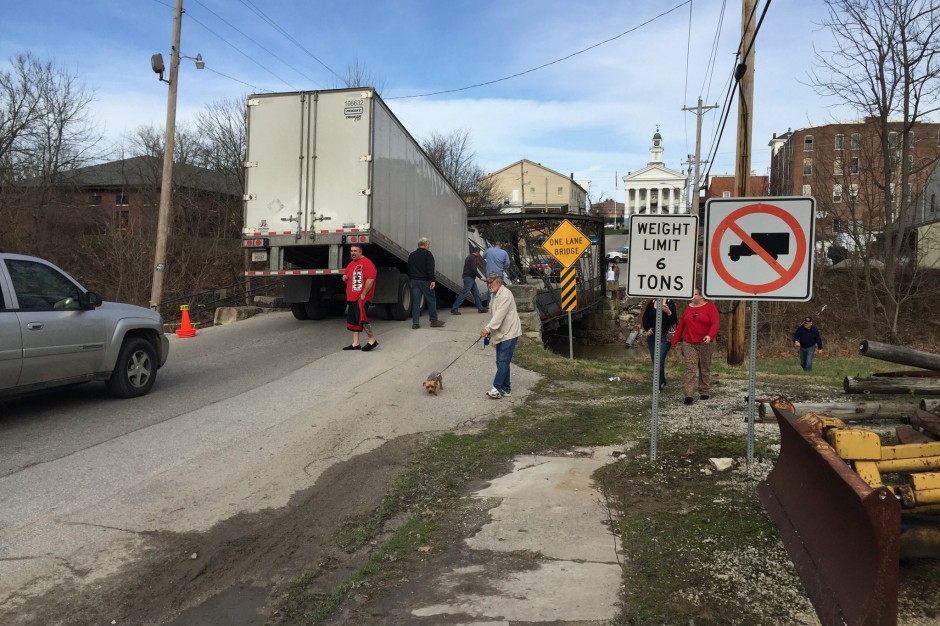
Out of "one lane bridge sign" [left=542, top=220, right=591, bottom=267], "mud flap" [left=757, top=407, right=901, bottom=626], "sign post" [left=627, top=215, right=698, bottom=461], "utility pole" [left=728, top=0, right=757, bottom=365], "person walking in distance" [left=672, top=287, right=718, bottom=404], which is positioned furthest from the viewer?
"one lane bridge sign" [left=542, top=220, right=591, bottom=267]

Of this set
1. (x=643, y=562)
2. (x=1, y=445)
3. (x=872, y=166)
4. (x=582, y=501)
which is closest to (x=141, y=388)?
(x=1, y=445)

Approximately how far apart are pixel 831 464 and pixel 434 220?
582 inches

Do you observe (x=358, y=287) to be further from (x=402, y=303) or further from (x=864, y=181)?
(x=864, y=181)

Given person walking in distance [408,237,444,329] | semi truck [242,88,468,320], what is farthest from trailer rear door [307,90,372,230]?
person walking in distance [408,237,444,329]

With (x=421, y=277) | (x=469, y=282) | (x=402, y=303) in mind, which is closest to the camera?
(x=421, y=277)

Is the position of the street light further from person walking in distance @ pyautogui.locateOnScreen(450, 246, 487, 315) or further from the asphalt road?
person walking in distance @ pyautogui.locateOnScreen(450, 246, 487, 315)

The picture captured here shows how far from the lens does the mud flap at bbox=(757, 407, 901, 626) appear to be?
10.1ft

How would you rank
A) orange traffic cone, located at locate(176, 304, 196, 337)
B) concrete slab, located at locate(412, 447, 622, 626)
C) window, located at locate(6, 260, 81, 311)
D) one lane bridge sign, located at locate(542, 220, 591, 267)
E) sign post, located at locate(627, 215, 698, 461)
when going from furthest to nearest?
one lane bridge sign, located at locate(542, 220, 591, 267), orange traffic cone, located at locate(176, 304, 196, 337), window, located at locate(6, 260, 81, 311), sign post, located at locate(627, 215, 698, 461), concrete slab, located at locate(412, 447, 622, 626)

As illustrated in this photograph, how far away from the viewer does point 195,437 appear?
23.4 ft

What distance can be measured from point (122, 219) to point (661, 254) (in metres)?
34.5

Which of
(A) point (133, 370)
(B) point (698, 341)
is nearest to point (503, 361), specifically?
(B) point (698, 341)

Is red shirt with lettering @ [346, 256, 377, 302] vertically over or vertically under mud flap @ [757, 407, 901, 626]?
over

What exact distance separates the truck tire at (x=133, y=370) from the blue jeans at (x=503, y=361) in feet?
15.3

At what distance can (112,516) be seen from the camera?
5066 mm
